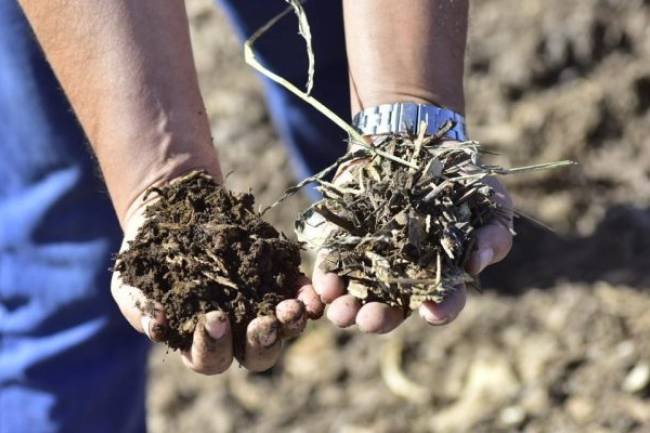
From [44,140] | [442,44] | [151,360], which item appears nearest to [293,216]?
[151,360]

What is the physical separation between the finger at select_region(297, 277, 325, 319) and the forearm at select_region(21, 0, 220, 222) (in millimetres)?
377

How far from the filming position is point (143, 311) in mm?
1692

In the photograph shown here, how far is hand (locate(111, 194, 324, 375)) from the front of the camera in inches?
64.8

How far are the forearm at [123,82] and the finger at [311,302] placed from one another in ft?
1.24

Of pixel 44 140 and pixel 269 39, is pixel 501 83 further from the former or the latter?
pixel 44 140

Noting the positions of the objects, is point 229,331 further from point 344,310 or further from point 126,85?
point 126,85

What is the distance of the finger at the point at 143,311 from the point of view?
1.67 metres

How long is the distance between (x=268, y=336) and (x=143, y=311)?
221 mm

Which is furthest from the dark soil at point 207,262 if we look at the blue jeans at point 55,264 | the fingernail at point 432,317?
the blue jeans at point 55,264

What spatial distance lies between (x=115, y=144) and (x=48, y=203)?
1.71 ft

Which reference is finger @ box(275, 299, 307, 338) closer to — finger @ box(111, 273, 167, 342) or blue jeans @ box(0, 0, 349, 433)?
finger @ box(111, 273, 167, 342)

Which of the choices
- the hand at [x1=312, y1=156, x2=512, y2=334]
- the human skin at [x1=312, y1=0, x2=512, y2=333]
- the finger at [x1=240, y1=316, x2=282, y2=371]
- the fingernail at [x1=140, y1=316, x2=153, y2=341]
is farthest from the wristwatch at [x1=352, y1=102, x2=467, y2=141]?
the fingernail at [x1=140, y1=316, x2=153, y2=341]

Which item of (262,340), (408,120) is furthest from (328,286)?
(408,120)

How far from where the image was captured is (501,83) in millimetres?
3406
